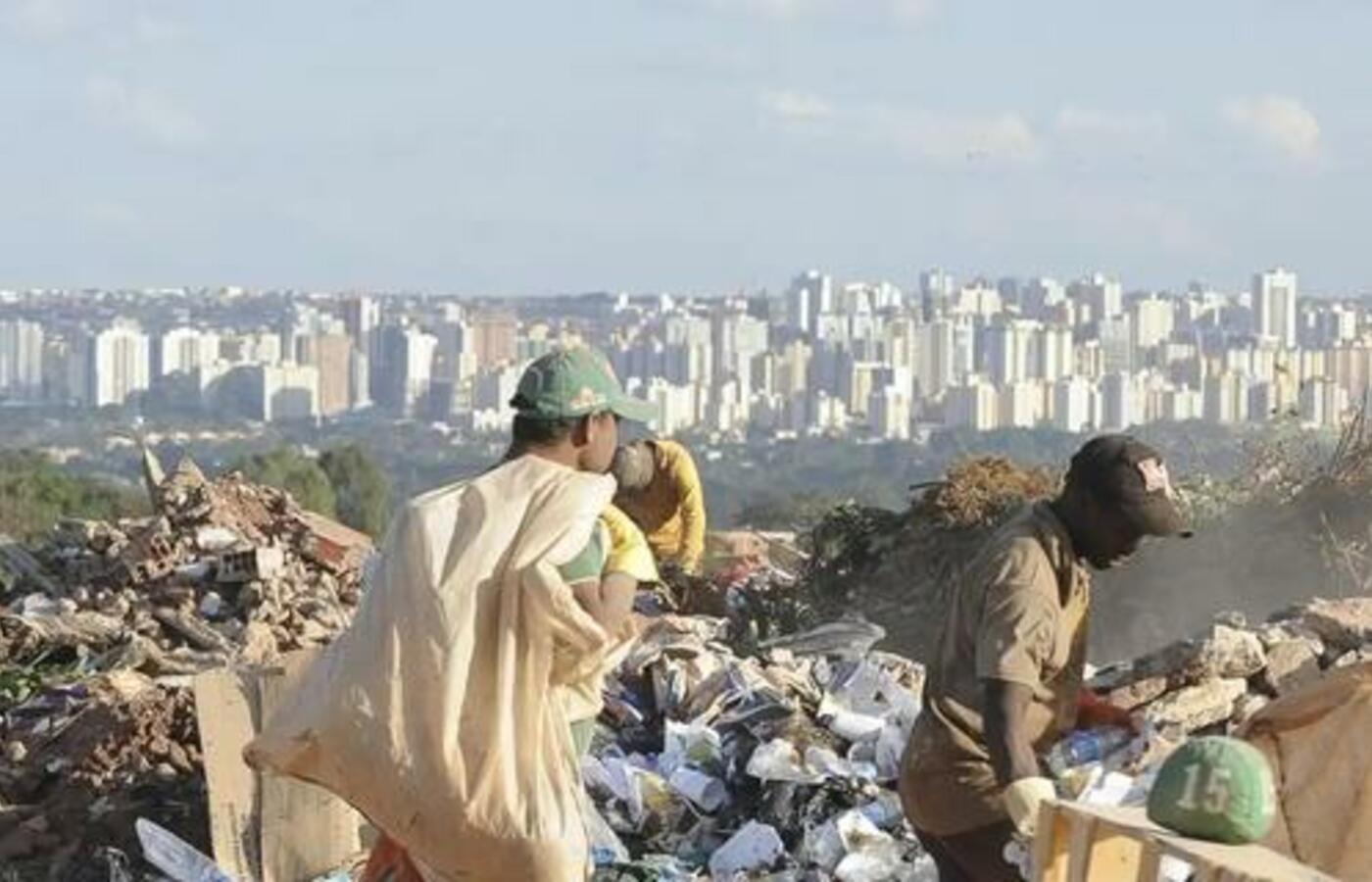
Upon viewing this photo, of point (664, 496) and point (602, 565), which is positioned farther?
point (664, 496)

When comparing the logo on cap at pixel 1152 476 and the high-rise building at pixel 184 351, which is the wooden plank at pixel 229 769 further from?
the high-rise building at pixel 184 351

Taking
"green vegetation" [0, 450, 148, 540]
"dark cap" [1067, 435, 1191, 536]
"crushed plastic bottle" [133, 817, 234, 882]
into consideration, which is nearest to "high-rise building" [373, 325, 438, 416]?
"green vegetation" [0, 450, 148, 540]

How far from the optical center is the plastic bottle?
258 inches

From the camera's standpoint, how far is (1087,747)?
22.4ft

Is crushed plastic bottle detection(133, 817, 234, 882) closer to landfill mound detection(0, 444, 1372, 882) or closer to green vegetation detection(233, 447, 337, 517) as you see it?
landfill mound detection(0, 444, 1372, 882)

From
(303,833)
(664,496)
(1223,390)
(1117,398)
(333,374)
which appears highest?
(664,496)

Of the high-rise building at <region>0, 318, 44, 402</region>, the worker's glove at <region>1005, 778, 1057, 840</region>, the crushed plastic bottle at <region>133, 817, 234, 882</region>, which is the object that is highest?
the worker's glove at <region>1005, 778, 1057, 840</region>

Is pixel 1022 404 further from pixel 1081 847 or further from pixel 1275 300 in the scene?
pixel 1081 847

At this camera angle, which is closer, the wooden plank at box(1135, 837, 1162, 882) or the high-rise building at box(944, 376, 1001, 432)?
the wooden plank at box(1135, 837, 1162, 882)

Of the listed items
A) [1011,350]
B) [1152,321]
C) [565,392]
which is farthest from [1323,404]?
[1011,350]

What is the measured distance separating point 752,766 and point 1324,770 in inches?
169

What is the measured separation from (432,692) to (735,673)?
16.7 feet

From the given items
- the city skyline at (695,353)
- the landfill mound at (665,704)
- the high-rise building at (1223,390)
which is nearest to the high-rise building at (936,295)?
the city skyline at (695,353)

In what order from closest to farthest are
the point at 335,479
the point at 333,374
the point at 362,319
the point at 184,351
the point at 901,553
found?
the point at 901,553 → the point at 335,479 → the point at 333,374 → the point at 184,351 → the point at 362,319
